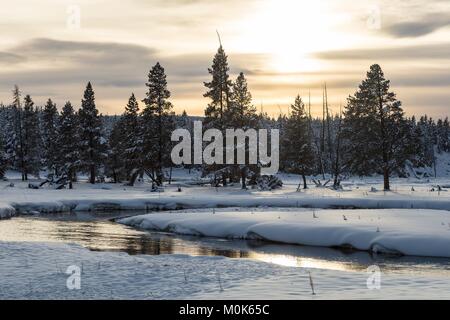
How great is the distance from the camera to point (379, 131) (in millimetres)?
50844

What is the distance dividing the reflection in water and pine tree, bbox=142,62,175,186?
27591mm

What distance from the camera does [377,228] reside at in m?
22.6

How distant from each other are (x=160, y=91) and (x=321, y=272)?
162ft

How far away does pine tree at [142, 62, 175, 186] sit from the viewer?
5966 cm

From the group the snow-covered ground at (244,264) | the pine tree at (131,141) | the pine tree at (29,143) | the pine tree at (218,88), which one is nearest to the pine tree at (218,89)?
the pine tree at (218,88)

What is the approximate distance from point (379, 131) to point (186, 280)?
40705mm

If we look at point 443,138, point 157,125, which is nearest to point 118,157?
point 157,125

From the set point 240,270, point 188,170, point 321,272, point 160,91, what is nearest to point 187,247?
point 240,270

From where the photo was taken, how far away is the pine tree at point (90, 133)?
Result: 62938mm

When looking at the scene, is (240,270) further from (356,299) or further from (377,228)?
(377,228)

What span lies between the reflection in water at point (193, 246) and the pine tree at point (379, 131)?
2804 cm

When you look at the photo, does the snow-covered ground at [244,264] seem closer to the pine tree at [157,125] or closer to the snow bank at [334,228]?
the snow bank at [334,228]
